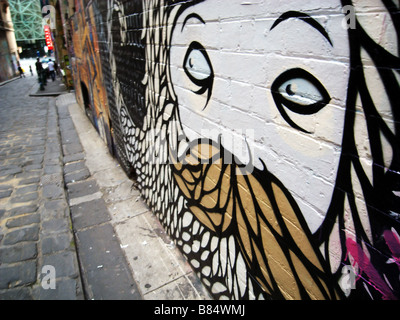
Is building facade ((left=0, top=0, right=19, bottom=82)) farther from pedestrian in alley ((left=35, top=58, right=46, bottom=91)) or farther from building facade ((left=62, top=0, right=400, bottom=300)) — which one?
building facade ((left=62, top=0, right=400, bottom=300))

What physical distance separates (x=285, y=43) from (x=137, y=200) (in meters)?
3.38

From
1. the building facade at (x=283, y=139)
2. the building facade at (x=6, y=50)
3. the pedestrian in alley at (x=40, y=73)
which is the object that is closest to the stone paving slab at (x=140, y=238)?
the building facade at (x=283, y=139)

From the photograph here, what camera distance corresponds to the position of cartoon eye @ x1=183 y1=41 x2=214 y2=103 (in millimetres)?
1795

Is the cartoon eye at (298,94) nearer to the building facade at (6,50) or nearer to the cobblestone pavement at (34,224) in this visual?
the cobblestone pavement at (34,224)

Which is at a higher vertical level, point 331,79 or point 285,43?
point 285,43

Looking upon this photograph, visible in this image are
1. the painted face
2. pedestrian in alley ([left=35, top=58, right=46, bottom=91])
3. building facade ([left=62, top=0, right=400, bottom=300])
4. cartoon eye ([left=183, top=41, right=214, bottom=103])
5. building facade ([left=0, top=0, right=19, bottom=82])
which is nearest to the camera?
building facade ([left=62, top=0, right=400, bottom=300])

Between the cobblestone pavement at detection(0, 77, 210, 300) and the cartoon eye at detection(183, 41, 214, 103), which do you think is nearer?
the cartoon eye at detection(183, 41, 214, 103)

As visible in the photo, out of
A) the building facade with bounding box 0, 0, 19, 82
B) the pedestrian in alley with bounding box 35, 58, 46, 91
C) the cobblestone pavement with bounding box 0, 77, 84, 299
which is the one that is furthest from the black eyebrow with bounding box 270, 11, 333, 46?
the building facade with bounding box 0, 0, 19, 82

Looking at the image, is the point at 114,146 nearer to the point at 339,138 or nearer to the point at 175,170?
the point at 175,170

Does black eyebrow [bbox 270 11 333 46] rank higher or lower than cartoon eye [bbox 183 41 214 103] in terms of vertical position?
higher

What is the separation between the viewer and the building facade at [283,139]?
955 mm

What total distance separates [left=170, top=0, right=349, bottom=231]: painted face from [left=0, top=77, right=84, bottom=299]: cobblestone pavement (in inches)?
90.7

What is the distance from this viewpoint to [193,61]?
196 centimetres

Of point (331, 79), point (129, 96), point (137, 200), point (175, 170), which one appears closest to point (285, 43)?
point (331, 79)
